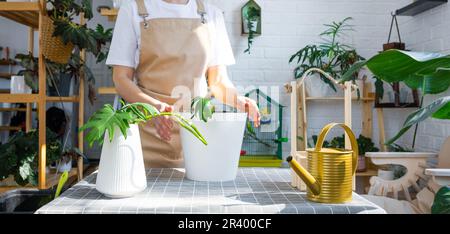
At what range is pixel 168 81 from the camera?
166cm

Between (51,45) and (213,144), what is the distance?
2150 mm

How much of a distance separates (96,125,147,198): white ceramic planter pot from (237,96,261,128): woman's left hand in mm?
401

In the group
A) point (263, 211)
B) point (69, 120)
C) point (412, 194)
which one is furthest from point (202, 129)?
point (69, 120)

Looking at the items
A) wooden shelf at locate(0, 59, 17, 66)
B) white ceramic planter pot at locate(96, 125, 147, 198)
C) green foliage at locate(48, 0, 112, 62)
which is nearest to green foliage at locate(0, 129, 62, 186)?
green foliage at locate(48, 0, 112, 62)

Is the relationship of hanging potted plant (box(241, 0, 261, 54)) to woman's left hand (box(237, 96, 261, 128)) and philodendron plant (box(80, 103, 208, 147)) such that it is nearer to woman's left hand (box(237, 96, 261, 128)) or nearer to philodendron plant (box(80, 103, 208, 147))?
woman's left hand (box(237, 96, 261, 128))

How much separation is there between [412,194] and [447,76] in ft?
7.11

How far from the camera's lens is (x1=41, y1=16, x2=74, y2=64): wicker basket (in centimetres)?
277

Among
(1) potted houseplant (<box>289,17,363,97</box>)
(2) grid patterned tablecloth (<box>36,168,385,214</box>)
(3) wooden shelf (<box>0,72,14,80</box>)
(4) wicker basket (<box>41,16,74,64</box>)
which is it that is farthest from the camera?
(3) wooden shelf (<box>0,72,14,80</box>)

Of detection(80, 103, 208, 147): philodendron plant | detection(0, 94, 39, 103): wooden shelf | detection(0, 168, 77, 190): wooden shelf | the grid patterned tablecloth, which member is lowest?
detection(0, 168, 77, 190): wooden shelf

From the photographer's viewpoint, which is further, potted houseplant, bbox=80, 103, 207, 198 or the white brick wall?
the white brick wall

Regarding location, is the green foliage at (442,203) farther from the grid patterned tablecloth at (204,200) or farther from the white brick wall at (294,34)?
the white brick wall at (294,34)

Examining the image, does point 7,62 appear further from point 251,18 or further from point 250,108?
point 250,108

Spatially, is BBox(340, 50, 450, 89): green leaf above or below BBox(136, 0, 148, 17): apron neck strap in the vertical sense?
below
